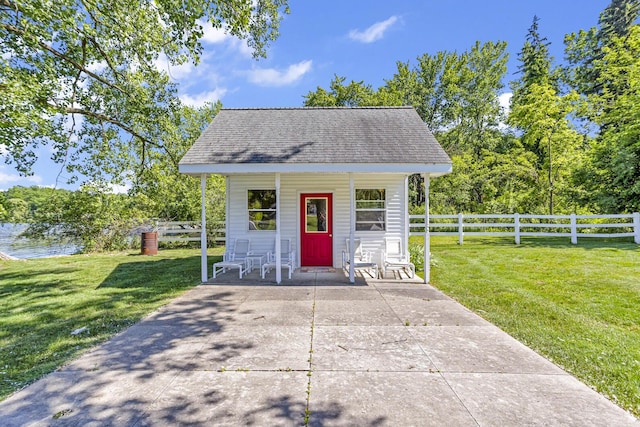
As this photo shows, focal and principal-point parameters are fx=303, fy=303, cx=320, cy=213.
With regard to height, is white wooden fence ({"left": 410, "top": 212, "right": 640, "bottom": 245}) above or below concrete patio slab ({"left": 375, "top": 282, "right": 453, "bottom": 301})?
above

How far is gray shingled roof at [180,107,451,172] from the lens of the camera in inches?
293

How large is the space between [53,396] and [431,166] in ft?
24.1

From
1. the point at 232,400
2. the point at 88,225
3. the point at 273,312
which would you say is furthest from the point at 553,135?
the point at 88,225

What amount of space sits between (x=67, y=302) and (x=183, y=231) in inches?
359

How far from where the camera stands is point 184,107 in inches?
461

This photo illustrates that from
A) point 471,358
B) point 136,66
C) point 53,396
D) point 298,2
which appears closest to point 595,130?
point 298,2

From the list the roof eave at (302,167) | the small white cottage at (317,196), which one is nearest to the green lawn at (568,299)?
the small white cottage at (317,196)

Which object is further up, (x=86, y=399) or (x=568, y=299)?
(x=568, y=299)

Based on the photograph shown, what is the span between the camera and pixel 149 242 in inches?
524

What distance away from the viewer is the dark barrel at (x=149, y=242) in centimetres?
1332

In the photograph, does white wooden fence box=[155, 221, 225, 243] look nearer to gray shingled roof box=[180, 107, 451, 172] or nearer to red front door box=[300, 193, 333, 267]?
red front door box=[300, 193, 333, 267]

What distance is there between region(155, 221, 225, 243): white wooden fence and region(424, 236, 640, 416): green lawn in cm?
1095

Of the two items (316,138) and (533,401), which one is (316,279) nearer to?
(316,138)

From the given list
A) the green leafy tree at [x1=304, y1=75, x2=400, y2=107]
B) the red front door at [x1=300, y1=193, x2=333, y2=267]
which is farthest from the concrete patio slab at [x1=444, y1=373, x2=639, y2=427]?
the green leafy tree at [x1=304, y1=75, x2=400, y2=107]
